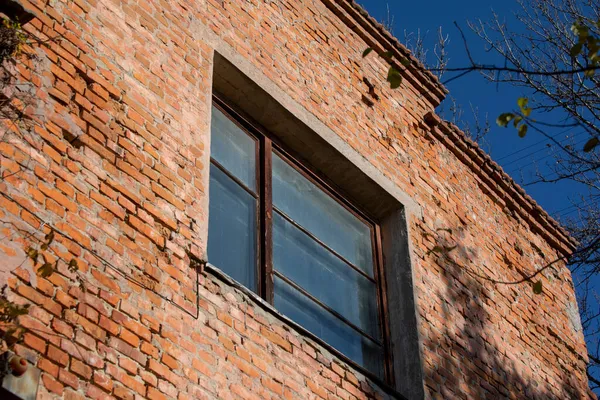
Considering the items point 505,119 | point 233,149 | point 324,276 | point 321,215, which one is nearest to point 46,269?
point 505,119

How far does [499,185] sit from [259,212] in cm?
346

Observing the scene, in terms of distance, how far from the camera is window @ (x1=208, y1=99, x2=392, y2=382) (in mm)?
7215

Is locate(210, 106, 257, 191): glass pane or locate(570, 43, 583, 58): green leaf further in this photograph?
locate(210, 106, 257, 191): glass pane

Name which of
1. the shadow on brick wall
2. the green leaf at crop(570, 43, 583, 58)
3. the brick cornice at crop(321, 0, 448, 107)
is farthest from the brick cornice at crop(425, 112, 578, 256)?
the green leaf at crop(570, 43, 583, 58)

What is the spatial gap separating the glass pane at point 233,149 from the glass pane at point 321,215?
0.25 m

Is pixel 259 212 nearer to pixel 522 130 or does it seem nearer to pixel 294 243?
pixel 294 243

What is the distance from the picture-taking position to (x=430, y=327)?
8.05m

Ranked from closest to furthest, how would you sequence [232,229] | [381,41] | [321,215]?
[232,229]
[321,215]
[381,41]

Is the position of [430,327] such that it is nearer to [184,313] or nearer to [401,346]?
[401,346]

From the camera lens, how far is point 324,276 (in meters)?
7.84

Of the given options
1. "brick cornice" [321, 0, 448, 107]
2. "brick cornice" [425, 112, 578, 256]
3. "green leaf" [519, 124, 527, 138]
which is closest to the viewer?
"green leaf" [519, 124, 527, 138]

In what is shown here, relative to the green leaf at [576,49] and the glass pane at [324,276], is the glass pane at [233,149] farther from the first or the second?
the green leaf at [576,49]

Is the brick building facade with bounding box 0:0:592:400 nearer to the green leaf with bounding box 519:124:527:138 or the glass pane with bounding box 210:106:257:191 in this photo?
the glass pane with bounding box 210:106:257:191

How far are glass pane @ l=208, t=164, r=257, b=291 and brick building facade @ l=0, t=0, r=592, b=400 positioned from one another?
0.26 feet
